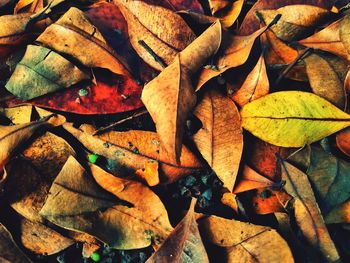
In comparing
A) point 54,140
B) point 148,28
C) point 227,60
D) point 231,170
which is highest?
point 148,28

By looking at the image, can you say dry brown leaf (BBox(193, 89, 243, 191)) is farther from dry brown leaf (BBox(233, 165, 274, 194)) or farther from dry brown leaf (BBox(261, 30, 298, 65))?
dry brown leaf (BBox(261, 30, 298, 65))

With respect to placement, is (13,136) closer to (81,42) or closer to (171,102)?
(81,42)

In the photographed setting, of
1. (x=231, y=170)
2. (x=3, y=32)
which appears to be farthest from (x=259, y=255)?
(x=3, y=32)

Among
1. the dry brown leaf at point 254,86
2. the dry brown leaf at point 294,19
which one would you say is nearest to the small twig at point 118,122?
the dry brown leaf at point 254,86

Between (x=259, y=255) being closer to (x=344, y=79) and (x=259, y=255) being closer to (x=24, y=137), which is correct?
(x=344, y=79)

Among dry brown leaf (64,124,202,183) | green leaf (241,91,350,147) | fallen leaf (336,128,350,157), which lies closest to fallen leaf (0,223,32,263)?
dry brown leaf (64,124,202,183)

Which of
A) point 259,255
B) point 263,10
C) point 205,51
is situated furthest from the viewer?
point 263,10
